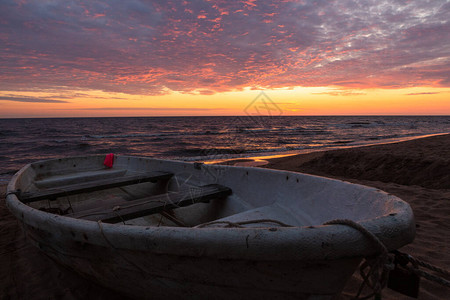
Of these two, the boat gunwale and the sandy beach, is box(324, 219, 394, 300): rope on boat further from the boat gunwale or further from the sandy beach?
the sandy beach

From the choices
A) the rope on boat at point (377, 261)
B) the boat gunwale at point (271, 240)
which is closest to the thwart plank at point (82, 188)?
the boat gunwale at point (271, 240)

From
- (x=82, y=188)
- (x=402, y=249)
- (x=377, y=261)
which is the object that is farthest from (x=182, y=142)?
(x=377, y=261)

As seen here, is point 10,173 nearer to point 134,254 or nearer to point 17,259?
point 17,259

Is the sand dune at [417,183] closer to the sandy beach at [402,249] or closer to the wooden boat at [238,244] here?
the sandy beach at [402,249]

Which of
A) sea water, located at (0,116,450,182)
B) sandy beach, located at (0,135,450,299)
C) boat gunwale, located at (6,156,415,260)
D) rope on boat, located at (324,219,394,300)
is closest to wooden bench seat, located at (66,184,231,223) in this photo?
sandy beach, located at (0,135,450,299)

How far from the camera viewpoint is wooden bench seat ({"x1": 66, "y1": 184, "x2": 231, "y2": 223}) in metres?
2.66

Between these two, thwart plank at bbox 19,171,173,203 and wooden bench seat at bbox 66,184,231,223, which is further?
thwart plank at bbox 19,171,173,203

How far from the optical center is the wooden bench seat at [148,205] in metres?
2.66

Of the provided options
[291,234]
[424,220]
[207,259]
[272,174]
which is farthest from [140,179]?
[424,220]

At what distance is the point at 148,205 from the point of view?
3.10m

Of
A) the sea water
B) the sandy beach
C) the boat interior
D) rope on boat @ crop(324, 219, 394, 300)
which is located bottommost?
the sea water

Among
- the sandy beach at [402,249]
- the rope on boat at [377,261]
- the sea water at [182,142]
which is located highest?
the rope on boat at [377,261]

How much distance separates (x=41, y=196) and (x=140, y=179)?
1476 millimetres

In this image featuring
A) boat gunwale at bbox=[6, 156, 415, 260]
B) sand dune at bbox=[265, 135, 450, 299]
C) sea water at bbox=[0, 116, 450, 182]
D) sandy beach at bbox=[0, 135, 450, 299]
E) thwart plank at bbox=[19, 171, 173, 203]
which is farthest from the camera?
sea water at bbox=[0, 116, 450, 182]
